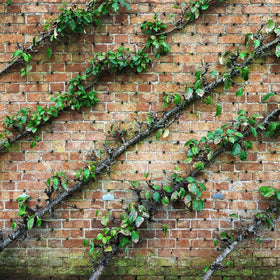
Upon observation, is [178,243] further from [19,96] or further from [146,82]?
[19,96]

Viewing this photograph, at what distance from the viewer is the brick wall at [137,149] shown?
2119 mm

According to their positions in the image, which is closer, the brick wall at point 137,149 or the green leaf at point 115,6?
the green leaf at point 115,6

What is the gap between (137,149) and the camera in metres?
2.16

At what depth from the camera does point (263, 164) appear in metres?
2.15

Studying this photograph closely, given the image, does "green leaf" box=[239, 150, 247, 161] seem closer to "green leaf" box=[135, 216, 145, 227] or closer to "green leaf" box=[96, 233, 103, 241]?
"green leaf" box=[135, 216, 145, 227]

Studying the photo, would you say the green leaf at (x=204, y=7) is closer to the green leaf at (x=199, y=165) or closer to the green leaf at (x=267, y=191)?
the green leaf at (x=199, y=165)

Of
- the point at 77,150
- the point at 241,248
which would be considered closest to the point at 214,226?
the point at 241,248

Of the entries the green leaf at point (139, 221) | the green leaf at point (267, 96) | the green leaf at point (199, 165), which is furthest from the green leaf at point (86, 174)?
the green leaf at point (267, 96)

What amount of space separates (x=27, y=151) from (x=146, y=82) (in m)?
1.01

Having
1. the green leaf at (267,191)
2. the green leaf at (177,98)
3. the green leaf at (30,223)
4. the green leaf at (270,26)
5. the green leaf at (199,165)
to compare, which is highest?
the green leaf at (270,26)

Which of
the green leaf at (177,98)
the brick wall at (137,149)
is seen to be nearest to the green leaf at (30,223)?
the brick wall at (137,149)

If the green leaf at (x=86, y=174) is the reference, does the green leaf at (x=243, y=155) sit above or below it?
above

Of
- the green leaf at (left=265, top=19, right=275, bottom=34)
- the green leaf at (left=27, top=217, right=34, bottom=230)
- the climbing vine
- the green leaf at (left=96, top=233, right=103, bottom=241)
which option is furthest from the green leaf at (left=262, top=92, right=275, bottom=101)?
the green leaf at (left=27, top=217, right=34, bottom=230)

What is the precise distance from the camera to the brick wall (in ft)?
6.95
